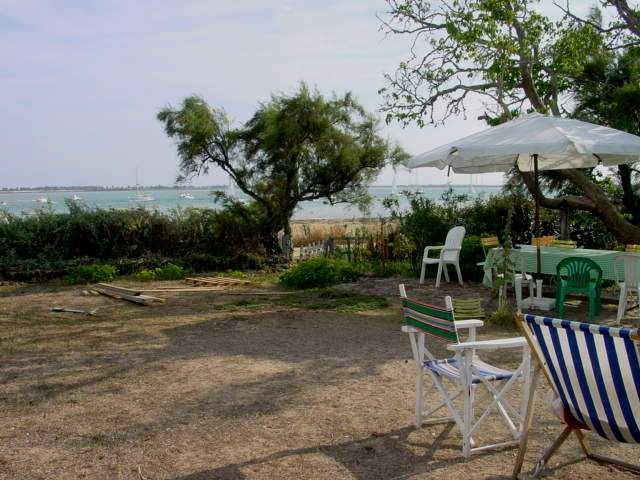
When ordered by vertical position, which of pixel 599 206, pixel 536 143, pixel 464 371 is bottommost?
pixel 464 371

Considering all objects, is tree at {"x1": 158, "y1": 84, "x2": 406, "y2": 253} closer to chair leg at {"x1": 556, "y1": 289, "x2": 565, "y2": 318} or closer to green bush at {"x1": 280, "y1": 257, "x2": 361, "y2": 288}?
green bush at {"x1": 280, "y1": 257, "x2": 361, "y2": 288}

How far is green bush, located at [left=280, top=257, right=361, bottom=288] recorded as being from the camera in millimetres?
11109

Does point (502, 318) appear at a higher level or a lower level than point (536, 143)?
lower

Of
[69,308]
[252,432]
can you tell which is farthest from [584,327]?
[69,308]

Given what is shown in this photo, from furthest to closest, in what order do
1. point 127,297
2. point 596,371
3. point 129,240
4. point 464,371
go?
point 129,240
point 127,297
point 464,371
point 596,371

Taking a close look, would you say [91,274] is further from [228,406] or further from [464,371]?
[464,371]

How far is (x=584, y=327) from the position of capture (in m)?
2.88

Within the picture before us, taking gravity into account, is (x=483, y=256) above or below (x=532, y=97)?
below

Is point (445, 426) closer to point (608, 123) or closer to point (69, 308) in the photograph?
point (69, 308)

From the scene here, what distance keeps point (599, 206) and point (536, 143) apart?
15.2 ft

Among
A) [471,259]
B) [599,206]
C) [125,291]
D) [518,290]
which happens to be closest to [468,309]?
[518,290]

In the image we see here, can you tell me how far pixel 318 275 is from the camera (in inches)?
439

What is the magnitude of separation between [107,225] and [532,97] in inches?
340

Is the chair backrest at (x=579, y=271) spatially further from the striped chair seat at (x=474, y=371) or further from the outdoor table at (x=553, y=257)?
the striped chair seat at (x=474, y=371)
